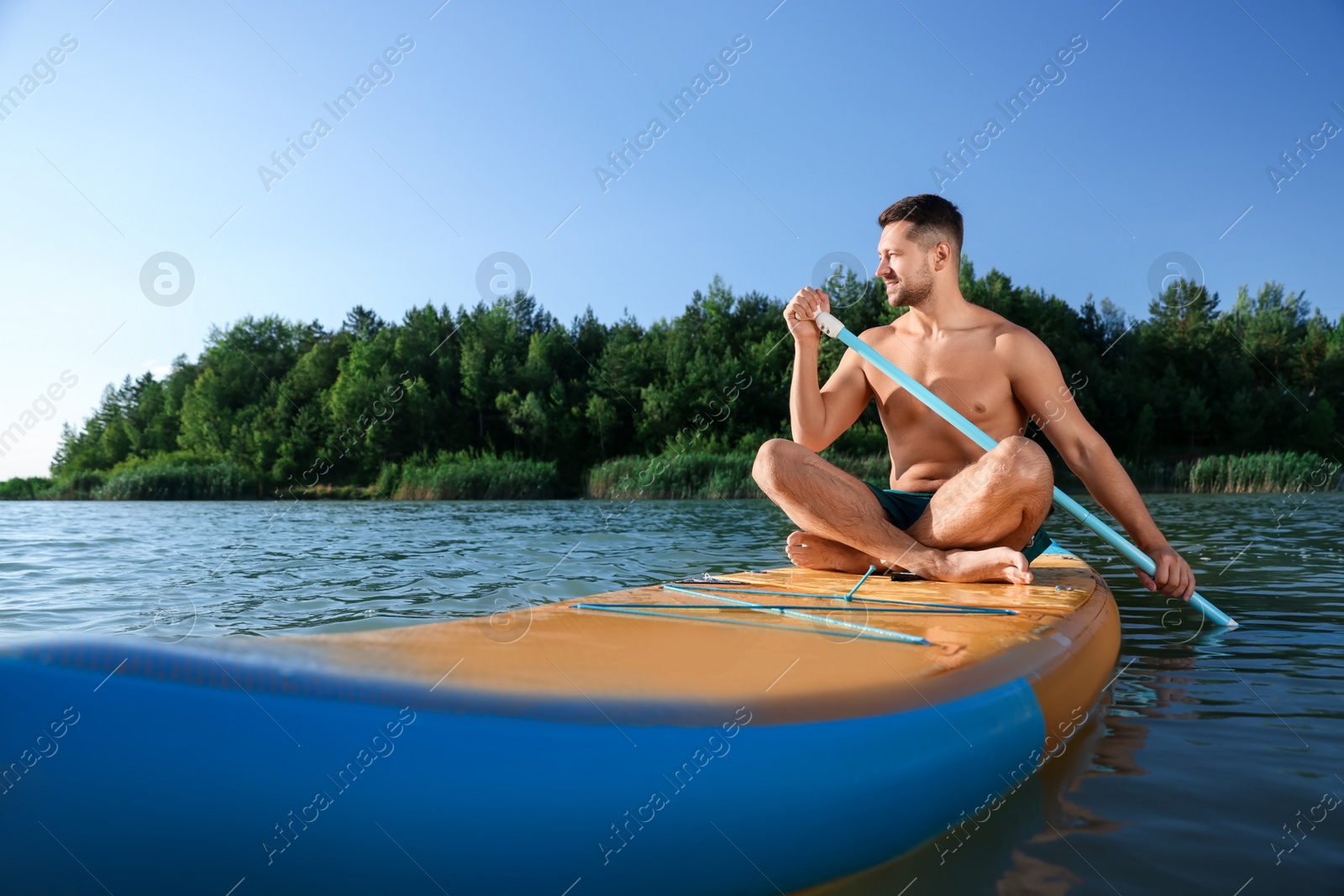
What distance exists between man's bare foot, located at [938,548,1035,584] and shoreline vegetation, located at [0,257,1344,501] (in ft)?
74.3

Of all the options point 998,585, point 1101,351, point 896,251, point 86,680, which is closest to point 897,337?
point 896,251

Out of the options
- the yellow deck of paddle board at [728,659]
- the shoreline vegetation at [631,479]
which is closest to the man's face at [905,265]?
the yellow deck of paddle board at [728,659]

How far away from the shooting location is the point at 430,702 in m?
0.89

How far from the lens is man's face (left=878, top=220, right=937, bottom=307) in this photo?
2584mm

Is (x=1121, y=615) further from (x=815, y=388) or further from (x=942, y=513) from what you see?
(x=815, y=388)

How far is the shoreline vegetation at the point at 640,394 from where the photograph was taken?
2978 cm

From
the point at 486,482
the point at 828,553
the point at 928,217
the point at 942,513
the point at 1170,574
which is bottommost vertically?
the point at 486,482

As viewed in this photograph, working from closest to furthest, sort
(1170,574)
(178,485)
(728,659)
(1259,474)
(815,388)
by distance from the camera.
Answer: (728,659) → (1170,574) → (815,388) → (1259,474) → (178,485)

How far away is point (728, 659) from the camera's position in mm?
1298

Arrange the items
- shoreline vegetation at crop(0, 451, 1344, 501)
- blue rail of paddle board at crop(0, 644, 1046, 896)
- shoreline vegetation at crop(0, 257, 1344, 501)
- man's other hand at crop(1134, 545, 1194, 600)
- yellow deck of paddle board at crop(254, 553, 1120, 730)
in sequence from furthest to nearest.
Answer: shoreline vegetation at crop(0, 257, 1344, 501) → shoreline vegetation at crop(0, 451, 1344, 501) → man's other hand at crop(1134, 545, 1194, 600) → yellow deck of paddle board at crop(254, 553, 1120, 730) → blue rail of paddle board at crop(0, 644, 1046, 896)

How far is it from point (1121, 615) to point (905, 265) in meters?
1.81

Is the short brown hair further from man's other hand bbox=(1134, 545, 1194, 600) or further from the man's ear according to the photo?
man's other hand bbox=(1134, 545, 1194, 600)

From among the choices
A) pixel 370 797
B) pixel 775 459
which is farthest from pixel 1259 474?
pixel 370 797

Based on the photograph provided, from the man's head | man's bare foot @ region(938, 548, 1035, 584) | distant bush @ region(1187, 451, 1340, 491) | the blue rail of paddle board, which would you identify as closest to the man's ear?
the man's head
